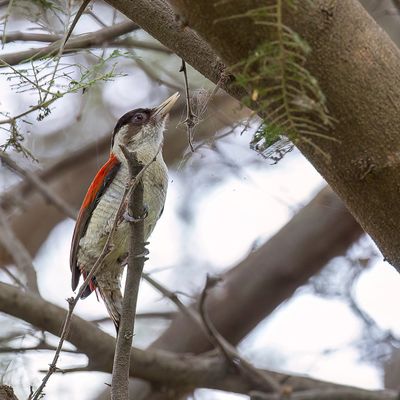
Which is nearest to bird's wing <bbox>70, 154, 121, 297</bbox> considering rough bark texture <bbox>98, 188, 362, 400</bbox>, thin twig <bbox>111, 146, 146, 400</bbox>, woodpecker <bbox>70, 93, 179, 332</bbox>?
woodpecker <bbox>70, 93, 179, 332</bbox>

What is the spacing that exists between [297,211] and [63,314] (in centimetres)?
265

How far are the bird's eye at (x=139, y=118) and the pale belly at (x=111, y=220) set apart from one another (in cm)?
54

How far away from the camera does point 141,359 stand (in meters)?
4.65

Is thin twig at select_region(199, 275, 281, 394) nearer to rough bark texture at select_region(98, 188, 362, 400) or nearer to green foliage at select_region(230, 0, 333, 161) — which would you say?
rough bark texture at select_region(98, 188, 362, 400)

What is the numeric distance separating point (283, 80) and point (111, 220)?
246 cm

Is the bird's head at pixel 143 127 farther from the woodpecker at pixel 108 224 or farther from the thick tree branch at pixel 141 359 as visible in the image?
the thick tree branch at pixel 141 359

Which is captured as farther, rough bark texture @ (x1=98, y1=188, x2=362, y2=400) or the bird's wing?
rough bark texture @ (x1=98, y1=188, x2=362, y2=400)

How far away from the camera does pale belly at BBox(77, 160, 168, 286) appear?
4125 mm

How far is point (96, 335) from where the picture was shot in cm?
431

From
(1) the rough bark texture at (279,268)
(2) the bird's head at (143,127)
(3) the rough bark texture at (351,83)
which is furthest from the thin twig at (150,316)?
(3) the rough bark texture at (351,83)

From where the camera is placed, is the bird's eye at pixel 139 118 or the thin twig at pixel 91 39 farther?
the bird's eye at pixel 139 118

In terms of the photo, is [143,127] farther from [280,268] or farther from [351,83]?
[351,83]

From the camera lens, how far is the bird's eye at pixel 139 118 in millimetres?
4727

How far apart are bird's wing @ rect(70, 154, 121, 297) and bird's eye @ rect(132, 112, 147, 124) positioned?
1.62 ft
